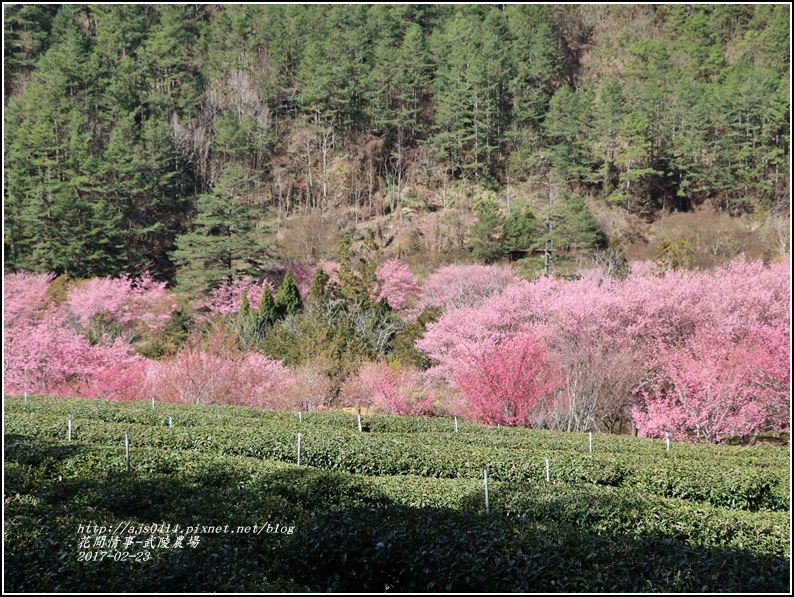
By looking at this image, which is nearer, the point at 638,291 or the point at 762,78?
the point at 638,291

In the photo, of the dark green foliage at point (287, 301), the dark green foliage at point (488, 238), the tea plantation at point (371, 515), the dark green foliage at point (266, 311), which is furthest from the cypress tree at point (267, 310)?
the tea plantation at point (371, 515)

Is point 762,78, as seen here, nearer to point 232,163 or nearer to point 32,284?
point 232,163

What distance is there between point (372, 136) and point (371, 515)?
156 feet

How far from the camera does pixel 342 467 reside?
11320 mm

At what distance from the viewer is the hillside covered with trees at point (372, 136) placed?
3644 centimetres

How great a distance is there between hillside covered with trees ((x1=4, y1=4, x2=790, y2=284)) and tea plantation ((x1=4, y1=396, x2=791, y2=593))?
23.7 m

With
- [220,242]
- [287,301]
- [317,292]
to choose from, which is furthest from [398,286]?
[220,242]

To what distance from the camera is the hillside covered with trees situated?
36438mm

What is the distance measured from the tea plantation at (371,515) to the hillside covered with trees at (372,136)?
23.7 meters

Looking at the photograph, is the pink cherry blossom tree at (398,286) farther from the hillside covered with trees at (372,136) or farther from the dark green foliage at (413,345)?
the dark green foliage at (413,345)

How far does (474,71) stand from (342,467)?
1713 inches

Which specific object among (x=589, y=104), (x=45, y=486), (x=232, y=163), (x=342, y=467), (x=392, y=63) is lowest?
(x=342, y=467)

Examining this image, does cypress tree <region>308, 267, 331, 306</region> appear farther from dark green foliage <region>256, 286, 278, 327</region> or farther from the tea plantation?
the tea plantation

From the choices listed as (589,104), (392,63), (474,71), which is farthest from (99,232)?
(589,104)
